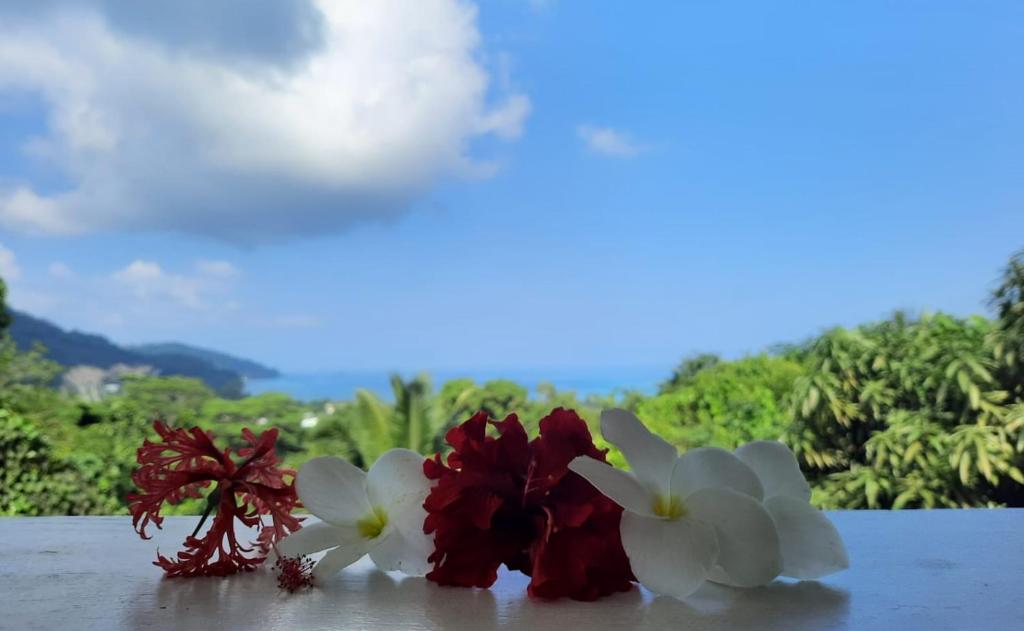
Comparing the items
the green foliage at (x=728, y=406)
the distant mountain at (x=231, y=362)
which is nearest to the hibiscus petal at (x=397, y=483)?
the green foliage at (x=728, y=406)

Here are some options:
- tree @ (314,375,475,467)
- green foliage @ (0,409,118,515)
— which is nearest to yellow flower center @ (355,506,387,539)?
green foliage @ (0,409,118,515)

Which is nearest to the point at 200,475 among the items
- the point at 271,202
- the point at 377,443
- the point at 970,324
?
the point at 970,324

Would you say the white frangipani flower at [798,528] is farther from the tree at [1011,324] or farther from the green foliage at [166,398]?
the green foliage at [166,398]

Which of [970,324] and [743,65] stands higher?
[743,65]

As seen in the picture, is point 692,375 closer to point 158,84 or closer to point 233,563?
point 233,563

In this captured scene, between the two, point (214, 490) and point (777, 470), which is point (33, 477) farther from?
point (777, 470)

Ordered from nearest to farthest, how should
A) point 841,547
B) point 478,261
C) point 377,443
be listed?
point 841,547, point 377,443, point 478,261

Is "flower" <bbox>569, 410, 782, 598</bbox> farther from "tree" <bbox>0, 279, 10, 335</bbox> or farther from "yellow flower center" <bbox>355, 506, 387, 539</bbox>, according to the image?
"tree" <bbox>0, 279, 10, 335</bbox>

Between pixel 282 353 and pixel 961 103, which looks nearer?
pixel 961 103
